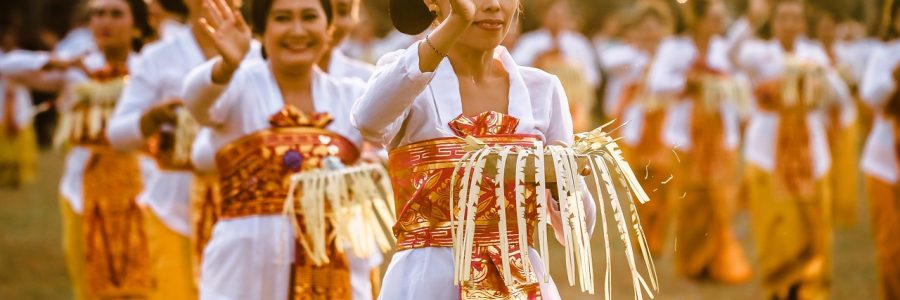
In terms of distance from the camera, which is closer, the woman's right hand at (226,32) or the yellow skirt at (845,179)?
the woman's right hand at (226,32)

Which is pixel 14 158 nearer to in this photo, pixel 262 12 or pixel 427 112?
pixel 262 12

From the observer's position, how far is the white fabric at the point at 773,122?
10141mm

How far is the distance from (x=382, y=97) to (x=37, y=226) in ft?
42.8

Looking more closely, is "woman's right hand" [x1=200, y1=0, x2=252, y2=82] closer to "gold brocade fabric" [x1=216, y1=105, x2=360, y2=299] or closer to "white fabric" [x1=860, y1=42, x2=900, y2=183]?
"gold brocade fabric" [x1=216, y1=105, x2=360, y2=299]

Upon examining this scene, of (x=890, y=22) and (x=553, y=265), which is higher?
(x=890, y=22)

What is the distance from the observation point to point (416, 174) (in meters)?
4.25

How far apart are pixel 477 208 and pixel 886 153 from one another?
515cm

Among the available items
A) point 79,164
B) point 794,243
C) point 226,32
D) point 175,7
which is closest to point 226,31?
point 226,32

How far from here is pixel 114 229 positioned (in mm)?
8219

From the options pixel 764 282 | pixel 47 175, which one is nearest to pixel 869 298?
pixel 764 282

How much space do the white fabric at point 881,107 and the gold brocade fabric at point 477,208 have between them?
468 cm

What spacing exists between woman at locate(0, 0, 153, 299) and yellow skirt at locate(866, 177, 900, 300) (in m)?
4.08

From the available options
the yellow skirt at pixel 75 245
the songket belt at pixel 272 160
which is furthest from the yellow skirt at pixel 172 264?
the songket belt at pixel 272 160

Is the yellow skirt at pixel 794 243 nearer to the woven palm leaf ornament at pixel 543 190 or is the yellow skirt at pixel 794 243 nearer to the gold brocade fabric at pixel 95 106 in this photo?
the gold brocade fabric at pixel 95 106
